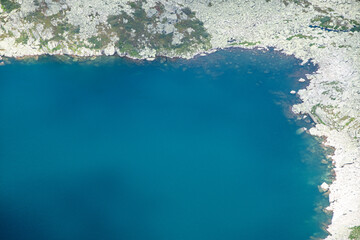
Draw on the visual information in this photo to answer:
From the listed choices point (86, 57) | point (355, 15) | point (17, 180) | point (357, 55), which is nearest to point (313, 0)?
point (355, 15)

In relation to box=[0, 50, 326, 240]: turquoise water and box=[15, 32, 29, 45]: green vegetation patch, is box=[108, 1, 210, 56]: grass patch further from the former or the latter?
box=[15, 32, 29, 45]: green vegetation patch

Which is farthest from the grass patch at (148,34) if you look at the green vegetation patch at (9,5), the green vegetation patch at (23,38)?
the green vegetation patch at (9,5)

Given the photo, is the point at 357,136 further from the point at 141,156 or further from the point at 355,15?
the point at 355,15

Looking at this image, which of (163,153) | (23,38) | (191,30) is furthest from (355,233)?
(23,38)

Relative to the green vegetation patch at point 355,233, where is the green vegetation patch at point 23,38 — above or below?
above

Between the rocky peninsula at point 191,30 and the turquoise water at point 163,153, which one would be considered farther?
the rocky peninsula at point 191,30

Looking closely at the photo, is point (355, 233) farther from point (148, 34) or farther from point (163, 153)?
point (148, 34)

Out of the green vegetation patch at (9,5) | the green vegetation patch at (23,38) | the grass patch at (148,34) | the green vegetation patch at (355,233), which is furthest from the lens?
the green vegetation patch at (9,5)

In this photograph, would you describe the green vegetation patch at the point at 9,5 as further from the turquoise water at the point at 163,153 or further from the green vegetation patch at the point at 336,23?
the green vegetation patch at the point at 336,23

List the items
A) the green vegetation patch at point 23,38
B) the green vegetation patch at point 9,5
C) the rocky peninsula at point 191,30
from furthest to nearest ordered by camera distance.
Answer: the green vegetation patch at point 9,5
the green vegetation patch at point 23,38
the rocky peninsula at point 191,30
